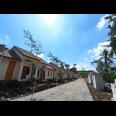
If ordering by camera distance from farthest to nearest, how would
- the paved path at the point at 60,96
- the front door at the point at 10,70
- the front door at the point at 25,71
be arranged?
the front door at the point at 25,71, the front door at the point at 10,70, the paved path at the point at 60,96

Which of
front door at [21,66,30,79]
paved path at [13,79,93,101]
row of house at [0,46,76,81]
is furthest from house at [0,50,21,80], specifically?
paved path at [13,79,93,101]

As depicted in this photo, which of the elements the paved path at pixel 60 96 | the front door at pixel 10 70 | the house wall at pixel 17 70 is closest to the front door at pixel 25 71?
the house wall at pixel 17 70

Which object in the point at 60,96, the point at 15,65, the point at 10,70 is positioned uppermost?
the point at 15,65

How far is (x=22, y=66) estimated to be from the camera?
15.1m

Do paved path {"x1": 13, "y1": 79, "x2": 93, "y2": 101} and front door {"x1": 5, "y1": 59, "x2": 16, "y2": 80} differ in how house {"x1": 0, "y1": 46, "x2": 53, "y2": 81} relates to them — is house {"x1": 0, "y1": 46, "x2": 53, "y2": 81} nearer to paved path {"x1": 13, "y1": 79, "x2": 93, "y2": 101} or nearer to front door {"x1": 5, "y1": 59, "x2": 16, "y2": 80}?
front door {"x1": 5, "y1": 59, "x2": 16, "y2": 80}

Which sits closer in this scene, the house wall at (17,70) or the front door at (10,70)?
the front door at (10,70)

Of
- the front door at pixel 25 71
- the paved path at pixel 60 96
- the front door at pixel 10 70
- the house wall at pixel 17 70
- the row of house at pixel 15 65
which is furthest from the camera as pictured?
the front door at pixel 25 71

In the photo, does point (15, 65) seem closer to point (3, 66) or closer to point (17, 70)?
point (17, 70)

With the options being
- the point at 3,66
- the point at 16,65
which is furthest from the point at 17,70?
the point at 3,66

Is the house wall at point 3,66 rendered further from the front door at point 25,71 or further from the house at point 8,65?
the front door at point 25,71

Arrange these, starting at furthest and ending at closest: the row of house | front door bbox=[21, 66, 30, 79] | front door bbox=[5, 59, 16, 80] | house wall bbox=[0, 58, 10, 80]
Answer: front door bbox=[21, 66, 30, 79] < front door bbox=[5, 59, 16, 80] < the row of house < house wall bbox=[0, 58, 10, 80]
